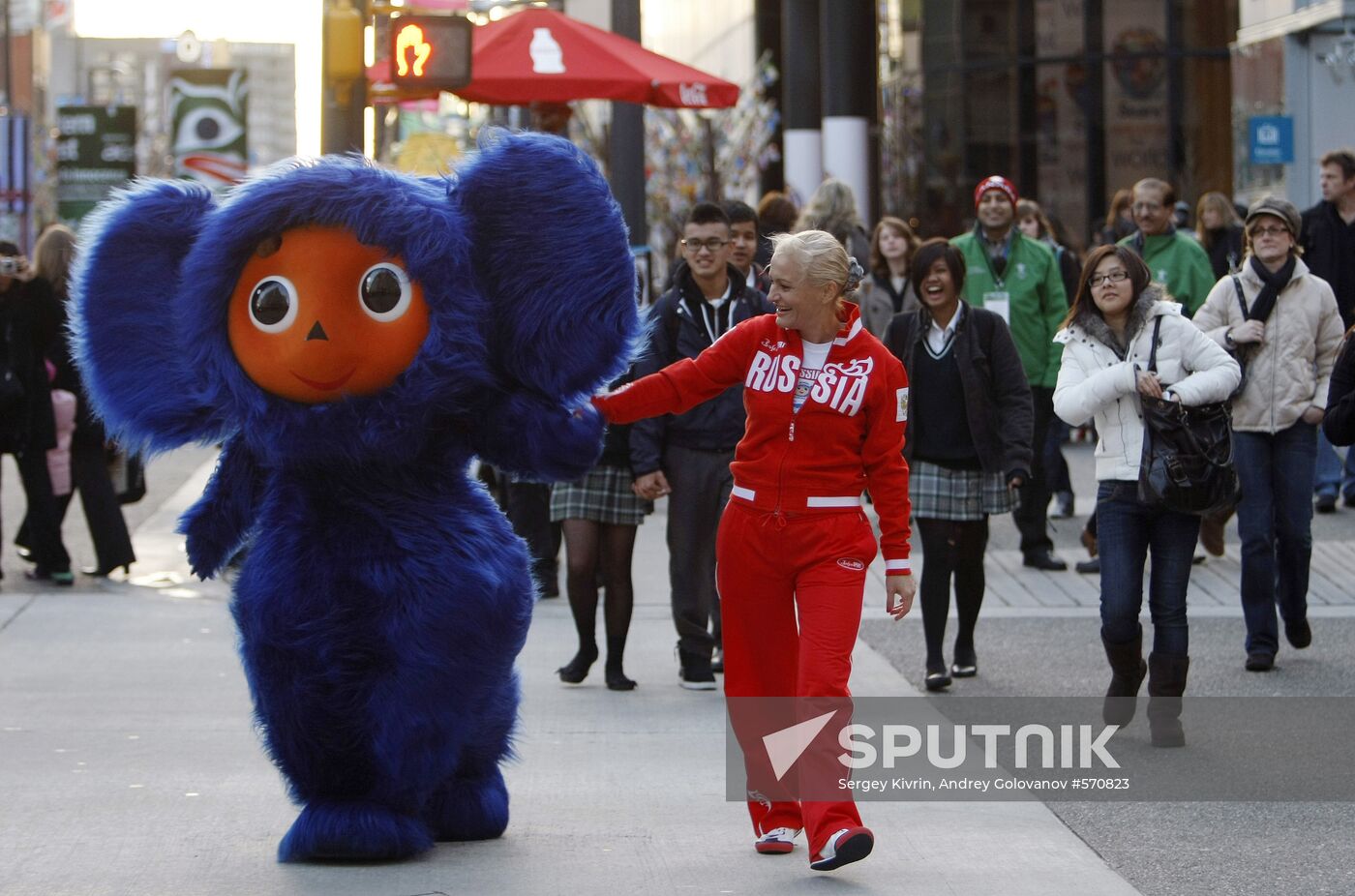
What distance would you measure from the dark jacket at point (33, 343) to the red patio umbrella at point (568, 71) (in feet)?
7.83

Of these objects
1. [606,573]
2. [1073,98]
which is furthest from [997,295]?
[1073,98]

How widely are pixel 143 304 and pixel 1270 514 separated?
489 centimetres

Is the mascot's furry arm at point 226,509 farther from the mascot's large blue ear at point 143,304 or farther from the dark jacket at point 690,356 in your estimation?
the dark jacket at point 690,356

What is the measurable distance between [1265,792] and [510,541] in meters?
2.61

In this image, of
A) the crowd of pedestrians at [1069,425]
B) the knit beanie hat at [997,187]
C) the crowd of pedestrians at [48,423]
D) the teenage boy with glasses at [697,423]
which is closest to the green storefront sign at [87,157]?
the crowd of pedestrians at [48,423]

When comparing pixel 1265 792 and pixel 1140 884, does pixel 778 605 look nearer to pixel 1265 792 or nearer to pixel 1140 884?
pixel 1140 884

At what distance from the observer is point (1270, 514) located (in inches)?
341

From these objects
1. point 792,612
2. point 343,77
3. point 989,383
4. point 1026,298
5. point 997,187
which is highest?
point 343,77

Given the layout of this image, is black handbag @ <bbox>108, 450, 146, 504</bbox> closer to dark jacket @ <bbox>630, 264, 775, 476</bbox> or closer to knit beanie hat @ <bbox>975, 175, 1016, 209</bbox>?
dark jacket @ <bbox>630, 264, 775, 476</bbox>

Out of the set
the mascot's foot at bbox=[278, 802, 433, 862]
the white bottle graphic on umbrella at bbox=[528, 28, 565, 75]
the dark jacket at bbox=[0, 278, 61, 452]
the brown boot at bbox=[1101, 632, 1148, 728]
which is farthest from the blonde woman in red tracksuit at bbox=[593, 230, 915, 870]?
the white bottle graphic on umbrella at bbox=[528, 28, 565, 75]

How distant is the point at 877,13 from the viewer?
3216 cm

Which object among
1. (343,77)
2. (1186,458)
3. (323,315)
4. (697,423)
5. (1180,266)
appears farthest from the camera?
(1180,266)

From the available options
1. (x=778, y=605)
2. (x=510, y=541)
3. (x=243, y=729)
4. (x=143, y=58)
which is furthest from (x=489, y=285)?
(x=143, y=58)

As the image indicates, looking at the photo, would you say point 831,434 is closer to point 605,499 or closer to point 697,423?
point 697,423
